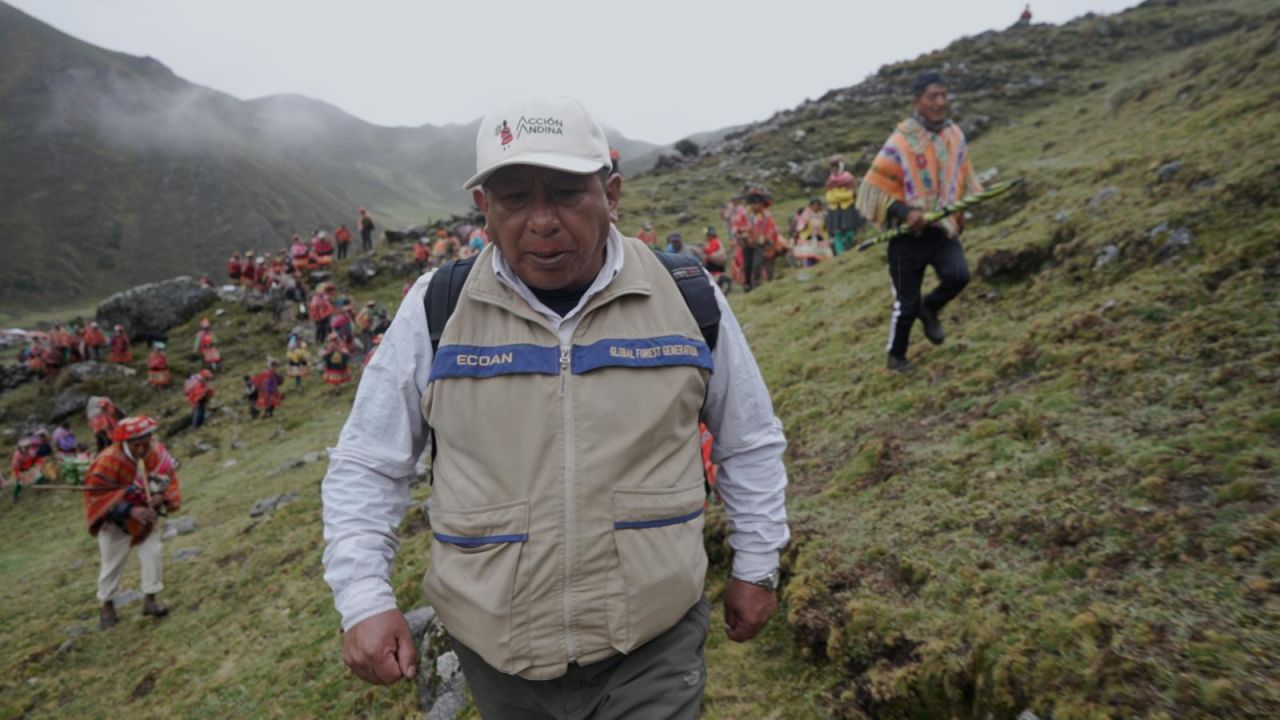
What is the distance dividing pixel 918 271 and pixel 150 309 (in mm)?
40629

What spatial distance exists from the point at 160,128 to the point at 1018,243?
17662cm

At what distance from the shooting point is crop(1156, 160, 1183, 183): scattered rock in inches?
299

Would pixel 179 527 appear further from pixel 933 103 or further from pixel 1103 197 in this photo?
pixel 1103 197

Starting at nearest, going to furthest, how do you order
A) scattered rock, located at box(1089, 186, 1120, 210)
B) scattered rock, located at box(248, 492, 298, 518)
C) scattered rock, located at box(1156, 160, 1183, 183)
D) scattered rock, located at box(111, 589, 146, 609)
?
scattered rock, located at box(1156, 160, 1183, 183) < scattered rock, located at box(1089, 186, 1120, 210) < scattered rock, located at box(111, 589, 146, 609) < scattered rock, located at box(248, 492, 298, 518)

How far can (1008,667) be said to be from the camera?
285 cm

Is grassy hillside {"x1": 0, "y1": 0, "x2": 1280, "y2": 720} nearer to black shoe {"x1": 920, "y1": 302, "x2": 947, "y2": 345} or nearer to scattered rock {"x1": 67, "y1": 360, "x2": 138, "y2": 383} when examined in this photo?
black shoe {"x1": 920, "y1": 302, "x2": 947, "y2": 345}

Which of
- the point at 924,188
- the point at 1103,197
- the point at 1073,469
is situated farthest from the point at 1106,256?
the point at 1073,469

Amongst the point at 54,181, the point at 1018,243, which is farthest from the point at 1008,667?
the point at 54,181

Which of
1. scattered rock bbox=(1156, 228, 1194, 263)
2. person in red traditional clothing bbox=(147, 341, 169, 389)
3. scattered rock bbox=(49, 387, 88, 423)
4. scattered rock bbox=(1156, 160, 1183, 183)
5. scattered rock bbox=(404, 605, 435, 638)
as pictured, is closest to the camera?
scattered rock bbox=(404, 605, 435, 638)

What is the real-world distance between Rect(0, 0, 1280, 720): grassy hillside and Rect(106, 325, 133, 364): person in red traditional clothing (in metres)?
21.9

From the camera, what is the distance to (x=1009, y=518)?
3795 millimetres

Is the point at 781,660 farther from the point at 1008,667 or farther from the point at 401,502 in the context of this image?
the point at 401,502

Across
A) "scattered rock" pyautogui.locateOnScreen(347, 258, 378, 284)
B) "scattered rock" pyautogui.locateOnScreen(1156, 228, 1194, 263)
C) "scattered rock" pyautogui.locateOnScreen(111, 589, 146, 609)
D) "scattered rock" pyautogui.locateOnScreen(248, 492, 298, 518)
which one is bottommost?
"scattered rock" pyautogui.locateOnScreen(111, 589, 146, 609)

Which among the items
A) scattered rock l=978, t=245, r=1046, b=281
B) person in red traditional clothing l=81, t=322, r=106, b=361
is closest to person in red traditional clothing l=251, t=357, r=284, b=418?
person in red traditional clothing l=81, t=322, r=106, b=361
